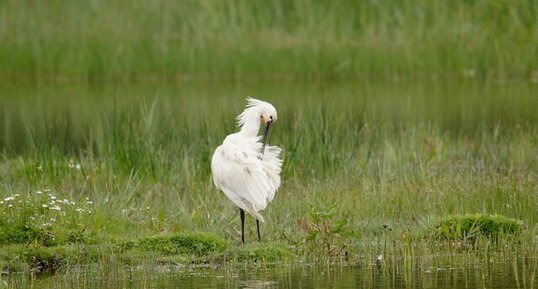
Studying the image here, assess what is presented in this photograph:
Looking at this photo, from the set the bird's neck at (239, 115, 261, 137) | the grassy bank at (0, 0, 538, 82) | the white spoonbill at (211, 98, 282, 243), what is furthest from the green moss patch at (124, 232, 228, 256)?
the grassy bank at (0, 0, 538, 82)

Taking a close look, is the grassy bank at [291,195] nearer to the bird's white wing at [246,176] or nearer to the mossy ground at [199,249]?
the mossy ground at [199,249]

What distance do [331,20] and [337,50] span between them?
3.78 feet

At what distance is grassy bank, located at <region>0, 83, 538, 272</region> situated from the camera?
10.8 meters

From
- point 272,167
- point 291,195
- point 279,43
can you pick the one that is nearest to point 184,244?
point 272,167

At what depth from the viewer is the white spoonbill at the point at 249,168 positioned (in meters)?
11.2

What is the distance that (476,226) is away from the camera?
436 inches

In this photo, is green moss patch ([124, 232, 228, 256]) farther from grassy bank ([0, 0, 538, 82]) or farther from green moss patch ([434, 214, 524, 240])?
grassy bank ([0, 0, 538, 82])

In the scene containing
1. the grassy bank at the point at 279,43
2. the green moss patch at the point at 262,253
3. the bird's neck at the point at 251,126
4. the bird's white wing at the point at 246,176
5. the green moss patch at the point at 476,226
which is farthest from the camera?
the grassy bank at the point at 279,43

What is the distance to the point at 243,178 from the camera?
11.3 m

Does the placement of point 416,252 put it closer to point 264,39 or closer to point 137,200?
point 137,200

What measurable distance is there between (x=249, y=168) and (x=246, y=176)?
0.30 feet

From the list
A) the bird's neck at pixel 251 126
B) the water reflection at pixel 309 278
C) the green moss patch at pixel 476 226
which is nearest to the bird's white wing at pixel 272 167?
the bird's neck at pixel 251 126

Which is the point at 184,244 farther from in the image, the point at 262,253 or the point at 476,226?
the point at 476,226

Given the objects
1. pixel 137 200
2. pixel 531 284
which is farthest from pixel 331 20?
pixel 531 284
